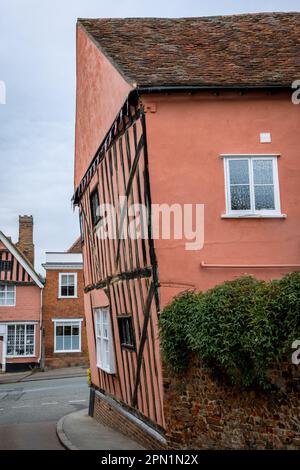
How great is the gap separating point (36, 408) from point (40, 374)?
1082cm

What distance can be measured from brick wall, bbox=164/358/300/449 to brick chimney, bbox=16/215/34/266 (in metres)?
25.9

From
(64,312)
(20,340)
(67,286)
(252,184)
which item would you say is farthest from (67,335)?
(252,184)

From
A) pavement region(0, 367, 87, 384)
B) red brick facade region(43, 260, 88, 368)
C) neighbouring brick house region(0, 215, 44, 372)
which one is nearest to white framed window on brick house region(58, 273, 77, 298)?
red brick facade region(43, 260, 88, 368)

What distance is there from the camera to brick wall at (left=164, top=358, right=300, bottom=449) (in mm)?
6117

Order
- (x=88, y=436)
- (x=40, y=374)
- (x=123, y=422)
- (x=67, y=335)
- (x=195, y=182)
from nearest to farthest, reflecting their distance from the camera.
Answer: (x=195, y=182)
(x=123, y=422)
(x=88, y=436)
(x=40, y=374)
(x=67, y=335)

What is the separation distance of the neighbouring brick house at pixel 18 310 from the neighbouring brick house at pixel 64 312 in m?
0.57

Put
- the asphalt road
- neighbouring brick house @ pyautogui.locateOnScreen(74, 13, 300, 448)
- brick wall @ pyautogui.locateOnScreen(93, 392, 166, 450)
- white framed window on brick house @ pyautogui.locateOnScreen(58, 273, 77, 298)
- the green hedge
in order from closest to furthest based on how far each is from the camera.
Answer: the green hedge, neighbouring brick house @ pyautogui.locateOnScreen(74, 13, 300, 448), brick wall @ pyautogui.locateOnScreen(93, 392, 166, 450), the asphalt road, white framed window on brick house @ pyautogui.locateOnScreen(58, 273, 77, 298)

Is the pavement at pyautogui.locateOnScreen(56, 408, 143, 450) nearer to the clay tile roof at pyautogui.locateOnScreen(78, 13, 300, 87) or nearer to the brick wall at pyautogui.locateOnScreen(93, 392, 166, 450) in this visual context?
the brick wall at pyautogui.locateOnScreen(93, 392, 166, 450)

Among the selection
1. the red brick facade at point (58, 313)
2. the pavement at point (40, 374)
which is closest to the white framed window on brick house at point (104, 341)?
the pavement at point (40, 374)

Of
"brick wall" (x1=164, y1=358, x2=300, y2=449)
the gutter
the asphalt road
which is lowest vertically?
the asphalt road

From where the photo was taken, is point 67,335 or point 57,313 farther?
point 57,313

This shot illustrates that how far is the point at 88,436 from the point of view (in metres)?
11.4

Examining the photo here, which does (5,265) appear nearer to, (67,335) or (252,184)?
(67,335)
